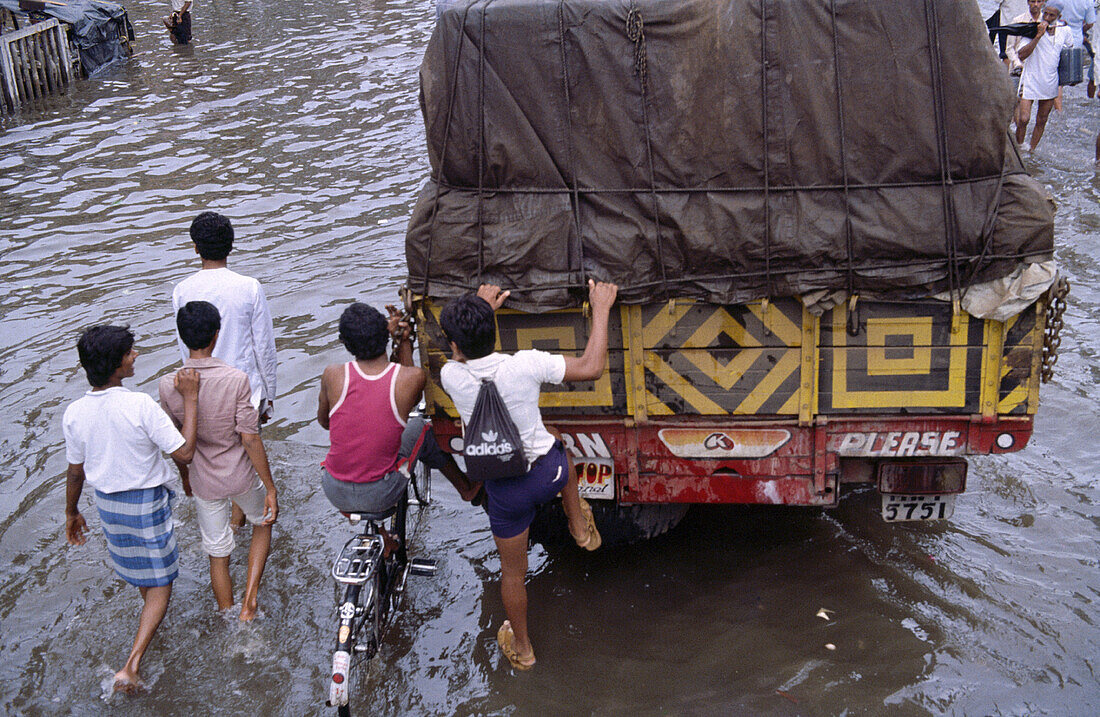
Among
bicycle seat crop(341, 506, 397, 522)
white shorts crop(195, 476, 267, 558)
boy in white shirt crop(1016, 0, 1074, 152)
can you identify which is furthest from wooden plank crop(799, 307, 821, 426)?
boy in white shirt crop(1016, 0, 1074, 152)

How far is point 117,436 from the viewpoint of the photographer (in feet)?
13.1

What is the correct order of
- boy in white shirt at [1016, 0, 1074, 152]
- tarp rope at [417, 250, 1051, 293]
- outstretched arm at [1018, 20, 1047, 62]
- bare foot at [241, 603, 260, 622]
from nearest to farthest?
tarp rope at [417, 250, 1051, 293]
bare foot at [241, 603, 260, 622]
outstretched arm at [1018, 20, 1047, 62]
boy in white shirt at [1016, 0, 1074, 152]

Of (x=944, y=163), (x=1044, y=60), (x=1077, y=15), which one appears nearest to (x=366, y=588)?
(x=944, y=163)

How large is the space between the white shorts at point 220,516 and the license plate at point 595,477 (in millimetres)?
1562

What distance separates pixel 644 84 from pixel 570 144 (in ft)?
1.31

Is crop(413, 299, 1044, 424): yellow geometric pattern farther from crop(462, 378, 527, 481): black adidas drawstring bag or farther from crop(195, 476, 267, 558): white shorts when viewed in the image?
crop(195, 476, 267, 558): white shorts

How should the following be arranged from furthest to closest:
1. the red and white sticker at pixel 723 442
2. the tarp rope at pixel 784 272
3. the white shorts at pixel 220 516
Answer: the white shorts at pixel 220 516, the red and white sticker at pixel 723 442, the tarp rope at pixel 784 272

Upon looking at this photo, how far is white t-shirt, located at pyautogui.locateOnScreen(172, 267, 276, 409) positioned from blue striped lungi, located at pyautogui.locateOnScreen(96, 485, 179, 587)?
0.69 metres

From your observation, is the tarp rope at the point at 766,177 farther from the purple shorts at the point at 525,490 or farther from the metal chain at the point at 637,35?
the purple shorts at the point at 525,490

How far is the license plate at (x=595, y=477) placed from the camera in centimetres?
427

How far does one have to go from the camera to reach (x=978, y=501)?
17.1 ft

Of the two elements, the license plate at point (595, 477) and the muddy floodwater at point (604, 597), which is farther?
the license plate at point (595, 477)

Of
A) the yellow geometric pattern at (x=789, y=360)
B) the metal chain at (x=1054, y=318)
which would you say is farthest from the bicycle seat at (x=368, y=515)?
the metal chain at (x=1054, y=318)

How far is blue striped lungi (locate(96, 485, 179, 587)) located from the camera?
13.5 ft
